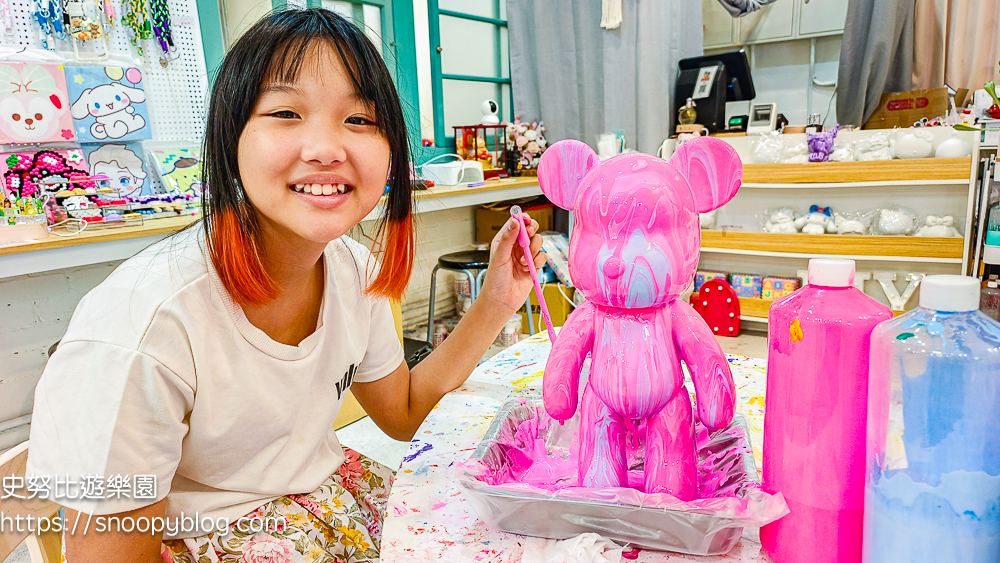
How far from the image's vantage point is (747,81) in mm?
3037

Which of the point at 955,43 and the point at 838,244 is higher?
the point at 955,43

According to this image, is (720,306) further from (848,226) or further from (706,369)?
(706,369)

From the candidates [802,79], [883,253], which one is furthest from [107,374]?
[802,79]

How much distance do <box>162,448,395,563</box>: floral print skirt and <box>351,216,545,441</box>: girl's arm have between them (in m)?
0.12

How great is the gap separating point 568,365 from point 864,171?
2.38 metres

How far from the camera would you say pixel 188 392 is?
0.74 m

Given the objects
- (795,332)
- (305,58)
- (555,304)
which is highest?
(305,58)

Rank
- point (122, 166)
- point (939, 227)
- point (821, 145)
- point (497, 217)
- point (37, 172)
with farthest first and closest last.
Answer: point (497, 217), point (821, 145), point (939, 227), point (122, 166), point (37, 172)

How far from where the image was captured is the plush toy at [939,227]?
96.3 inches

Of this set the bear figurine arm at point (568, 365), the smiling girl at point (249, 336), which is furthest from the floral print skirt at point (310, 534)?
the bear figurine arm at point (568, 365)

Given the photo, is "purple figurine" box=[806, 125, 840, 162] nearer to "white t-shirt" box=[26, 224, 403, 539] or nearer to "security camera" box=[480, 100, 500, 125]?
"security camera" box=[480, 100, 500, 125]

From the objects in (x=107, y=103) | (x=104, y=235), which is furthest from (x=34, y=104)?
(x=104, y=235)

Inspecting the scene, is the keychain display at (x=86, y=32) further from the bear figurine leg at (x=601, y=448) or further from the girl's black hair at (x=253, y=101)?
the bear figurine leg at (x=601, y=448)

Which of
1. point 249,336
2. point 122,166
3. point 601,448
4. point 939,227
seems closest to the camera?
point 601,448
